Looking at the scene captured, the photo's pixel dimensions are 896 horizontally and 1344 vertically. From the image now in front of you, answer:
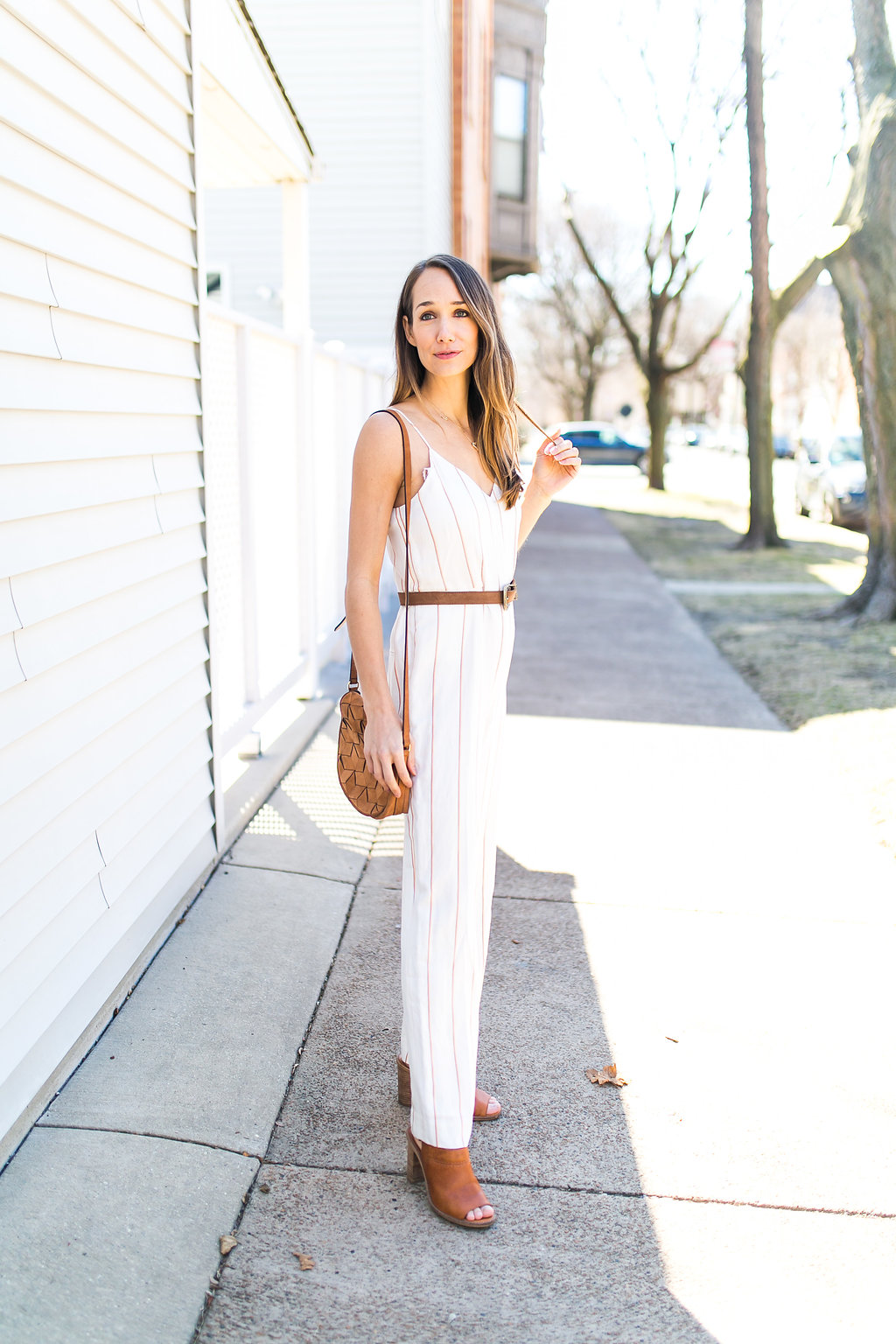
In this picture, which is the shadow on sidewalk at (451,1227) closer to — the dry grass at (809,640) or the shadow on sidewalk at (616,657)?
the dry grass at (809,640)

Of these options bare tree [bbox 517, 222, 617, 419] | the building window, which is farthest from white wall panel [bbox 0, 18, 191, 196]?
bare tree [bbox 517, 222, 617, 419]

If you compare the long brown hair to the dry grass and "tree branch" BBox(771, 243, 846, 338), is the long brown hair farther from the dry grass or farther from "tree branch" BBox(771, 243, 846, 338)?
"tree branch" BBox(771, 243, 846, 338)

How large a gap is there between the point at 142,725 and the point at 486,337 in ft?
5.13

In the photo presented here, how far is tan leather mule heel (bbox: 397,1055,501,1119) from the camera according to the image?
2801mm

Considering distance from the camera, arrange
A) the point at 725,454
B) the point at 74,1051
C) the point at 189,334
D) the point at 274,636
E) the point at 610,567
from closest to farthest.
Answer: the point at 74,1051
the point at 189,334
the point at 274,636
the point at 610,567
the point at 725,454

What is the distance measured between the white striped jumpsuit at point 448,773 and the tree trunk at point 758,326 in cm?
1346

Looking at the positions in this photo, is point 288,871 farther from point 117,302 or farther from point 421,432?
point 421,432

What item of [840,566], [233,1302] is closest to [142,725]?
[233,1302]

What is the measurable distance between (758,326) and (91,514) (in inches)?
539

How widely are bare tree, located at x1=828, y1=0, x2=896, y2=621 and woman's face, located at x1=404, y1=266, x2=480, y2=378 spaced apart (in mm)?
7739

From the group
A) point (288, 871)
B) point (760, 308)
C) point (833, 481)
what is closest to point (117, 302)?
point (288, 871)

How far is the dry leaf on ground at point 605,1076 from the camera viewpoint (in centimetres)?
298

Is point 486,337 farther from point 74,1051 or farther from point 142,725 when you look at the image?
point 74,1051

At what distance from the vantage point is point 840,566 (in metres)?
13.7
